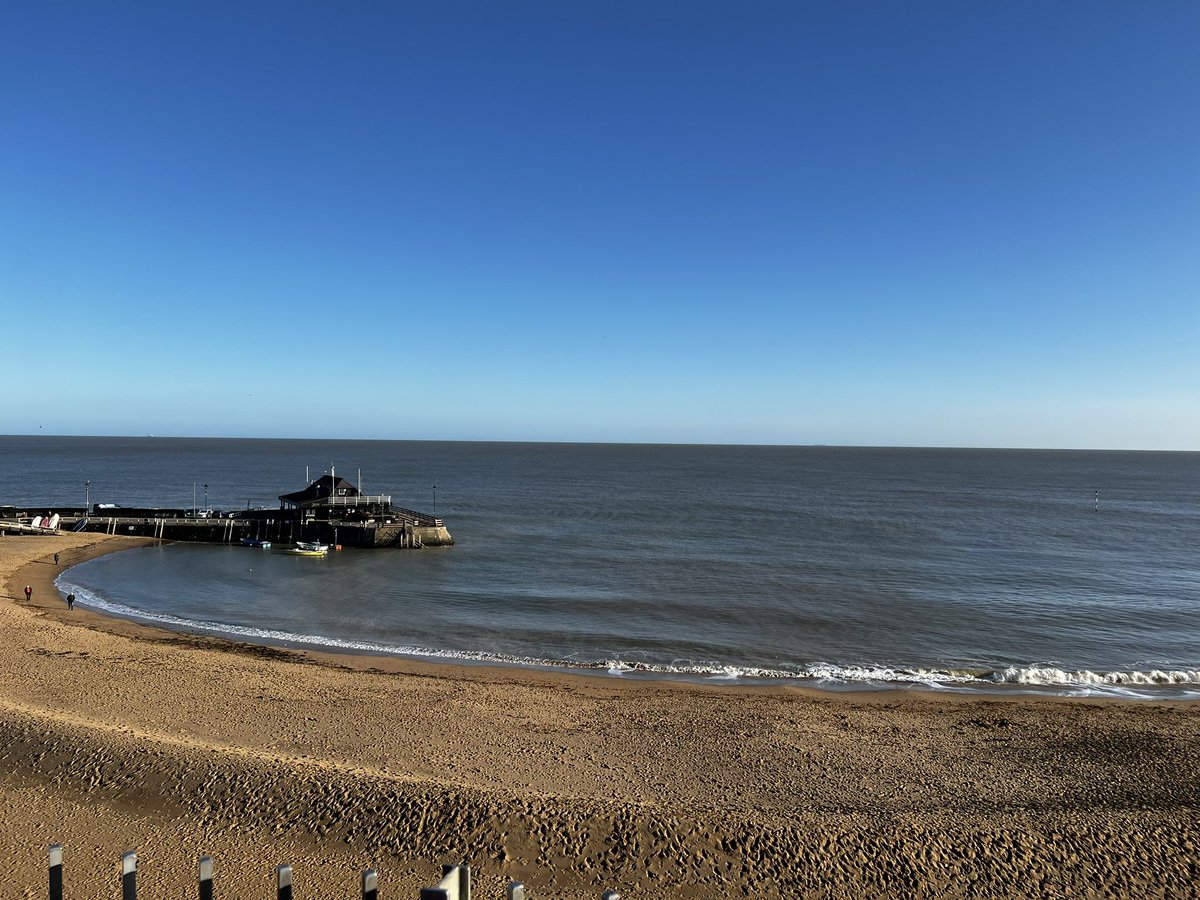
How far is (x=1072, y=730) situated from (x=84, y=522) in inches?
2411

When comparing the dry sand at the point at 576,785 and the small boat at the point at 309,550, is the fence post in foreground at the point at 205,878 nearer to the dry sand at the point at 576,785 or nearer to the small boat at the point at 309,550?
the dry sand at the point at 576,785

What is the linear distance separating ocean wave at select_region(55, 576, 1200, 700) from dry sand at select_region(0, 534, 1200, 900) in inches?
54.7

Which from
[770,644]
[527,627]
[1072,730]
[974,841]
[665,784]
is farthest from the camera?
[527,627]

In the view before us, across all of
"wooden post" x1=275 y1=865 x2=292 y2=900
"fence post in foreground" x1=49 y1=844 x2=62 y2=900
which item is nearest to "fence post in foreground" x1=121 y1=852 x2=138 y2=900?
"fence post in foreground" x1=49 y1=844 x2=62 y2=900

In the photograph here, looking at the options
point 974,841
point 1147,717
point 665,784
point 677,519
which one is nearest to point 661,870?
point 665,784

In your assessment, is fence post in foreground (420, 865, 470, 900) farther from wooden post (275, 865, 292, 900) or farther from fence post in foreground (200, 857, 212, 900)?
fence post in foreground (200, 857, 212, 900)

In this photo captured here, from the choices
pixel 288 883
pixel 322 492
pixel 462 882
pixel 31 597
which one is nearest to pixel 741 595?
pixel 288 883

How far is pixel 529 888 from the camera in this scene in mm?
9312

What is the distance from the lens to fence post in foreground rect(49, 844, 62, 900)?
6930mm

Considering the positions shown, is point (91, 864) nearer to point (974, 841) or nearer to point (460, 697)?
point (460, 697)

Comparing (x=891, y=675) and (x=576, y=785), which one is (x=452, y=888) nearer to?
(x=576, y=785)

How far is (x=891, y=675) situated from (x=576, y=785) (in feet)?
45.3

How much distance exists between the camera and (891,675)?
75.5 ft

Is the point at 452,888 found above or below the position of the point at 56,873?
above
